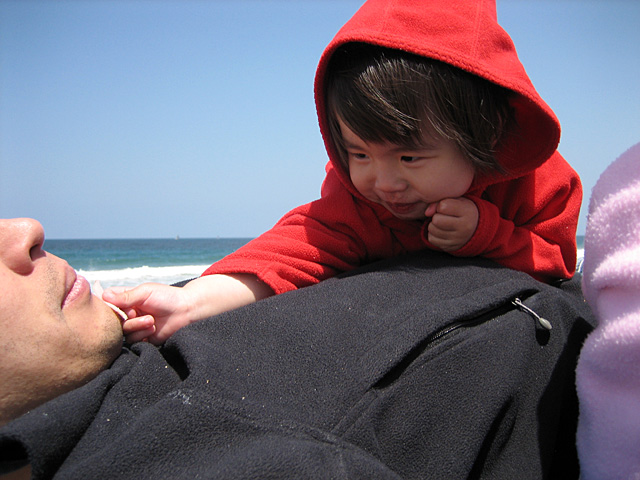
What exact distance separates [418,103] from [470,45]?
220mm

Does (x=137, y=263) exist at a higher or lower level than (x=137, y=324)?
lower

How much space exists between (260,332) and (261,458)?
0.30m

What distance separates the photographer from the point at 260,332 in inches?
38.8

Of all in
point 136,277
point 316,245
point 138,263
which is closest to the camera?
point 316,245

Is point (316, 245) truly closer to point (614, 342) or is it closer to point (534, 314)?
point (534, 314)

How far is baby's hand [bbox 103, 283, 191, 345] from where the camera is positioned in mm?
1110

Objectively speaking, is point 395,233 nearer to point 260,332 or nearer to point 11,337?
point 260,332

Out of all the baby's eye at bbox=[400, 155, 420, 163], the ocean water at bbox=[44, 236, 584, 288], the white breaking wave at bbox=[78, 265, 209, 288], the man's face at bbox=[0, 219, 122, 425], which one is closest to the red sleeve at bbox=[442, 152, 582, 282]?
the baby's eye at bbox=[400, 155, 420, 163]

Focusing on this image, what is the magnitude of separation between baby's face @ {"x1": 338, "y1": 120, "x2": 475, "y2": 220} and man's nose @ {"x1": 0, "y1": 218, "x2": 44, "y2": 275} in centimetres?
89

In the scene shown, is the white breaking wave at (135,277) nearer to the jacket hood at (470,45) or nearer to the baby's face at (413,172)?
the baby's face at (413,172)

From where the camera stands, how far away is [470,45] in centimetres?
138

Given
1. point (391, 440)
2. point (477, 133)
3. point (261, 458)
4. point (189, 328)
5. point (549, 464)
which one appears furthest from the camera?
point (477, 133)

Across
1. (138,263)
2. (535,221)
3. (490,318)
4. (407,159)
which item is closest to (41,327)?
(490,318)

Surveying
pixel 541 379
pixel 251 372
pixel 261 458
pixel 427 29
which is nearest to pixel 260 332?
pixel 251 372
